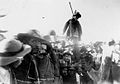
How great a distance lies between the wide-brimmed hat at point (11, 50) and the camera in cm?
172

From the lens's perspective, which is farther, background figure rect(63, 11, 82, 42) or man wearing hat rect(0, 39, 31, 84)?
background figure rect(63, 11, 82, 42)

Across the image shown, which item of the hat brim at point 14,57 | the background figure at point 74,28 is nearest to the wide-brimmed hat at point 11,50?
the hat brim at point 14,57

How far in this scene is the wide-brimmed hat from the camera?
172 cm

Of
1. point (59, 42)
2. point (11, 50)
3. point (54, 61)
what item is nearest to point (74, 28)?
point (59, 42)

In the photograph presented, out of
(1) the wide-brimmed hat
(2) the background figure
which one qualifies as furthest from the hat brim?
(2) the background figure

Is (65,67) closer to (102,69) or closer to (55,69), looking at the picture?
(55,69)

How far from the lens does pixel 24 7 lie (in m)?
1.94

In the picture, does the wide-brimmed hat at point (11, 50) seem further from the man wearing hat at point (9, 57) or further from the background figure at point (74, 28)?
the background figure at point (74, 28)

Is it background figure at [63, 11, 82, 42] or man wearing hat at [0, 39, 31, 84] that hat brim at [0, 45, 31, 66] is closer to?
man wearing hat at [0, 39, 31, 84]

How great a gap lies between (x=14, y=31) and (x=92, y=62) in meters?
0.60

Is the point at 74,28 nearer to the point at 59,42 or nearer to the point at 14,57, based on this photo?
the point at 59,42

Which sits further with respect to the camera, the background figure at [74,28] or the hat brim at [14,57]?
the background figure at [74,28]

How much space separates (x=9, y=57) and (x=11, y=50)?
4 centimetres

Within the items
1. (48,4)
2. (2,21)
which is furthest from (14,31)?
(48,4)
